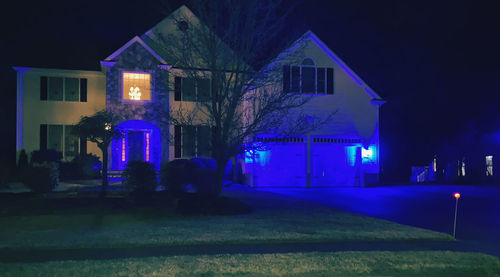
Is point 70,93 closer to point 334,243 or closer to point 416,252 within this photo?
point 334,243

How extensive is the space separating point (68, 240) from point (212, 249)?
276cm

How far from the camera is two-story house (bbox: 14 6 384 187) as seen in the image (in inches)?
851

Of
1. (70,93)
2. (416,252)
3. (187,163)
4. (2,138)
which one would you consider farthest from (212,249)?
(2,138)

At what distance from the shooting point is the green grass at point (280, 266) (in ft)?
20.2

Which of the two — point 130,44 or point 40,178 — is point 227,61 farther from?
point 130,44

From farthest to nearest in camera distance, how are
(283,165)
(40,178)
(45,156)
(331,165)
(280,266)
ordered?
(331,165) < (283,165) < (45,156) < (40,178) < (280,266)

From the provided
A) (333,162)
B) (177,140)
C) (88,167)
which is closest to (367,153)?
(333,162)

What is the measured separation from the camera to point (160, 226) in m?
9.69

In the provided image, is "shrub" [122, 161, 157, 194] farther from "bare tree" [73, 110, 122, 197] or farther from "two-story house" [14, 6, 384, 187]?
"two-story house" [14, 6, 384, 187]

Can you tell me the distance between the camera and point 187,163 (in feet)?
55.3

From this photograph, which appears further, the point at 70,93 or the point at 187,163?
the point at 70,93

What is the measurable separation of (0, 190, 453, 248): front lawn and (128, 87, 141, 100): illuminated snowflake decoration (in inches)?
380

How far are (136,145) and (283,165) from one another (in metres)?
7.63

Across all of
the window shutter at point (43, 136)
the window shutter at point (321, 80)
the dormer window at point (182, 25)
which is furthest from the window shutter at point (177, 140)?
the dormer window at point (182, 25)
